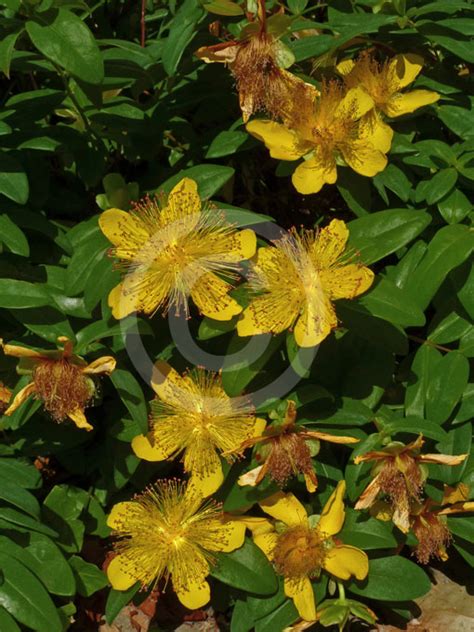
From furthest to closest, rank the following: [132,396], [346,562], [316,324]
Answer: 1. [346,562]
2. [132,396]
3. [316,324]

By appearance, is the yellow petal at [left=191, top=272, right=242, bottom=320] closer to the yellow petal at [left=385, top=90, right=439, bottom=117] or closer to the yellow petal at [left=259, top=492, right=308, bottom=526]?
the yellow petal at [left=259, top=492, right=308, bottom=526]

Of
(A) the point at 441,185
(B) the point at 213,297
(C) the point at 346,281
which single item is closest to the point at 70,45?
A: (B) the point at 213,297

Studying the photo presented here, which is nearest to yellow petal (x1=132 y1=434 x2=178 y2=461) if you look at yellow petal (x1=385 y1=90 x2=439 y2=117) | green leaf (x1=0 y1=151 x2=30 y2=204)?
green leaf (x1=0 y1=151 x2=30 y2=204)

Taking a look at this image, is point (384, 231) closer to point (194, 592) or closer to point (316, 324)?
point (316, 324)

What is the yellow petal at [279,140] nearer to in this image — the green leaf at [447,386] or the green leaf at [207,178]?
the green leaf at [207,178]

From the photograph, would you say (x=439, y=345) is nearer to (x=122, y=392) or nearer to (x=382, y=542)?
(x=382, y=542)

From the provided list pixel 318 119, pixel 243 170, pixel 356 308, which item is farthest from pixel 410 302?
pixel 243 170
